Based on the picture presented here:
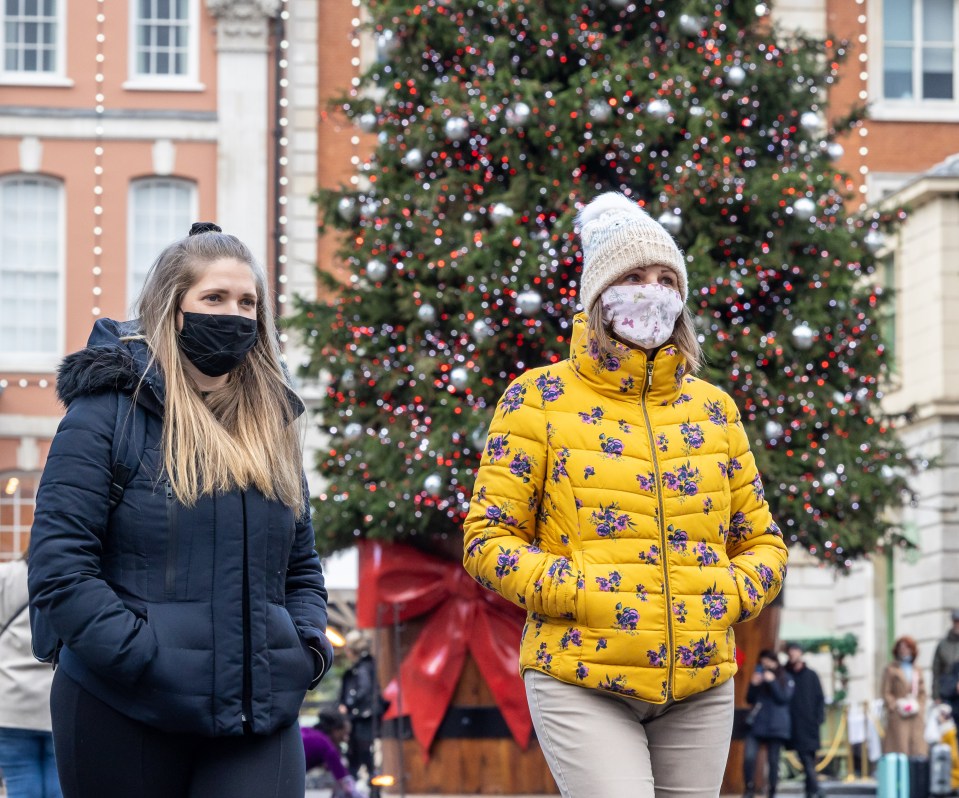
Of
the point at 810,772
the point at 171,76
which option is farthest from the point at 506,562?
the point at 171,76

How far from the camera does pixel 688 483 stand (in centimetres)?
489

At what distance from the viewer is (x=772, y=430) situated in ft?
49.5

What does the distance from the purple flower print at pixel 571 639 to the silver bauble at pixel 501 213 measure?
10.3 m

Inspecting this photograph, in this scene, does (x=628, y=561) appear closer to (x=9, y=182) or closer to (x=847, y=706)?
(x=847, y=706)

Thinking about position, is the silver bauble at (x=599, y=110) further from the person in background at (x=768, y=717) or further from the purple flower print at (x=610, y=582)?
the purple flower print at (x=610, y=582)

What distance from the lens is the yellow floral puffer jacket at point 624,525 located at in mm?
4754

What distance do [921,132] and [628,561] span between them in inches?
1071

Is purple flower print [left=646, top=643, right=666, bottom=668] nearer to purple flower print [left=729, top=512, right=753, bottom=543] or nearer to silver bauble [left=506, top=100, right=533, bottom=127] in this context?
purple flower print [left=729, top=512, right=753, bottom=543]

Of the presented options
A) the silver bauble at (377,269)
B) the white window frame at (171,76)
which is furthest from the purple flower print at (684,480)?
the white window frame at (171,76)

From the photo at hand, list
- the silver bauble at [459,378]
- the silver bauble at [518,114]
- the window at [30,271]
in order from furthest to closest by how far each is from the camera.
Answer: the window at [30,271] < the silver bauble at [518,114] < the silver bauble at [459,378]

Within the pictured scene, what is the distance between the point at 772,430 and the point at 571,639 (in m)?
10.5

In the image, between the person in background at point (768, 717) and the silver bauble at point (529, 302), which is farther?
the person in background at point (768, 717)

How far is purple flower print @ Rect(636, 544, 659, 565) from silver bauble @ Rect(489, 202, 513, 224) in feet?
33.7

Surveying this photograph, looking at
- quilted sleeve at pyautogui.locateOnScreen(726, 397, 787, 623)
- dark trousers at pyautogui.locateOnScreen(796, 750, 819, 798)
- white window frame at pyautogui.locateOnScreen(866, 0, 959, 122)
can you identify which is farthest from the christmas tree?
white window frame at pyautogui.locateOnScreen(866, 0, 959, 122)
